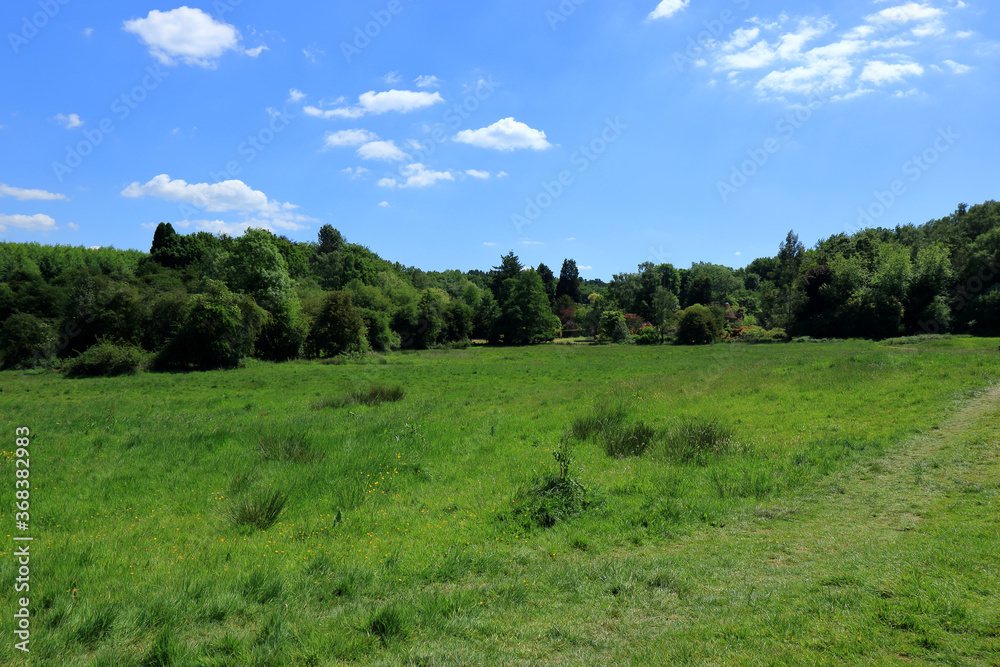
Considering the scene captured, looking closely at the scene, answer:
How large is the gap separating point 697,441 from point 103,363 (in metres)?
37.6

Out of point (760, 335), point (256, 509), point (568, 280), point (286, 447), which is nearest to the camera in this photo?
point (256, 509)

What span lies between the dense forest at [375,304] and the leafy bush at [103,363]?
0.10m

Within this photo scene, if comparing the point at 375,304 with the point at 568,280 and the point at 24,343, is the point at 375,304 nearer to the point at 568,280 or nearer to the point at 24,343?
the point at 24,343

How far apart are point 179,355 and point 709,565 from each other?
4042cm

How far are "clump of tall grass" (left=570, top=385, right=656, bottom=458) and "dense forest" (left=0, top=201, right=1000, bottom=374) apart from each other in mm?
32208

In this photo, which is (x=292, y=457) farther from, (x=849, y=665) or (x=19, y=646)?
(x=849, y=665)

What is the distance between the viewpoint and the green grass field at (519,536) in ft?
15.3

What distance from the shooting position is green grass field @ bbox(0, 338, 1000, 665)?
4668 mm

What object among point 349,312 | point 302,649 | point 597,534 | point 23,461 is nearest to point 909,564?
point 597,534

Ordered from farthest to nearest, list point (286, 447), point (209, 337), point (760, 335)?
point (760, 335) → point (209, 337) → point (286, 447)

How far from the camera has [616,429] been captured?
14.1 metres

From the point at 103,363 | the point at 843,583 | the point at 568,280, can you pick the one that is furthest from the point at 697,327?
the point at 843,583

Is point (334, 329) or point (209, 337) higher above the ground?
point (334, 329)

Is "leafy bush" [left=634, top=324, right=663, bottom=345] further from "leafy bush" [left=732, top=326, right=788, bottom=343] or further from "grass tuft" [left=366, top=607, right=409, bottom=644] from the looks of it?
"grass tuft" [left=366, top=607, right=409, bottom=644]
